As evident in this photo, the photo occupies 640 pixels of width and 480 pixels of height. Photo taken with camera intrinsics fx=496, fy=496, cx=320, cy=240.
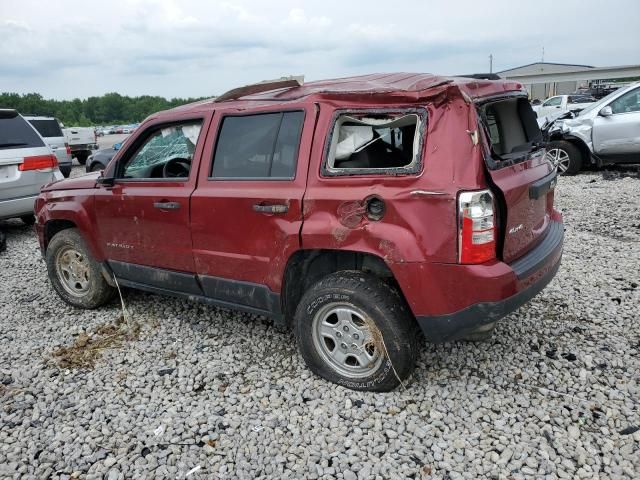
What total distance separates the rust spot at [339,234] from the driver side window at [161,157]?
1.52 meters

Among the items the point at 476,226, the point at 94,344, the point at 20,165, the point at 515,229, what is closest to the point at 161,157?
the point at 94,344

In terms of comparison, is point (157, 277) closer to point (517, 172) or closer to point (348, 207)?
point (348, 207)

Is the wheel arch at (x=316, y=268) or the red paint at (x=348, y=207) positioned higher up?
the red paint at (x=348, y=207)

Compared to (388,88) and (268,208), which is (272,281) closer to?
(268,208)

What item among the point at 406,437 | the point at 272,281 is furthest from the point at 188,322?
the point at 406,437

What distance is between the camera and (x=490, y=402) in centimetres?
285

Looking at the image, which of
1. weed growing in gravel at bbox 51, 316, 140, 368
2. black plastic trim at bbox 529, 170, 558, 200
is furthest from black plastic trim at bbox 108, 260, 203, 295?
black plastic trim at bbox 529, 170, 558, 200

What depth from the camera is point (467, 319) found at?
2.61 meters

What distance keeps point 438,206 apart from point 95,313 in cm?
332

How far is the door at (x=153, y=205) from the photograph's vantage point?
352 centimetres

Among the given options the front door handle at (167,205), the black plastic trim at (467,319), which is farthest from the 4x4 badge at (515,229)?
the front door handle at (167,205)

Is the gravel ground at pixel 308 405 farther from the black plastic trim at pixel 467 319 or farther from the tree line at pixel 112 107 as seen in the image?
the tree line at pixel 112 107

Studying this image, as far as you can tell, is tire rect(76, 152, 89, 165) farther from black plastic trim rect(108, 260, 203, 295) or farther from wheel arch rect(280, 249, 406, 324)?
wheel arch rect(280, 249, 406, 324)

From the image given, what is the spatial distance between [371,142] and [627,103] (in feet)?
26.7
